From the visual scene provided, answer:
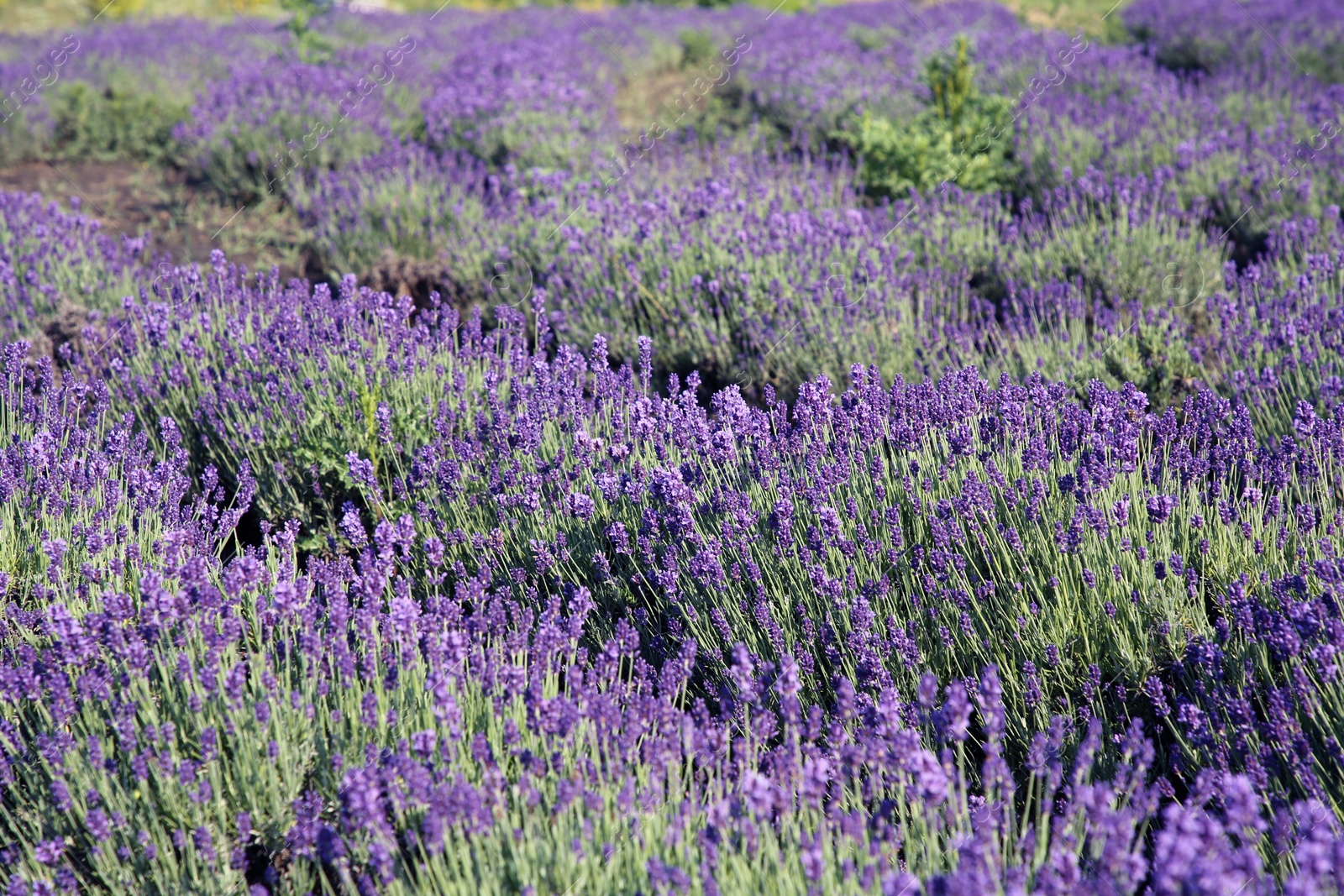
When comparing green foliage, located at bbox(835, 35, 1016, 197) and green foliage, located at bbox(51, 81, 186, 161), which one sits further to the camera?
green foliage, located at bbox(51, 81, 186, 161)

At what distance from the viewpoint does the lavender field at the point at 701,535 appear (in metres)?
1.55

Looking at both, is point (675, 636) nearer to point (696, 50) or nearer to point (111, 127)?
point (111, 127)

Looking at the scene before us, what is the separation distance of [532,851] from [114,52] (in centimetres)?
1076

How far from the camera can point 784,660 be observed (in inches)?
64.8

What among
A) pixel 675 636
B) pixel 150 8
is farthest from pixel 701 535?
pixel 150 8

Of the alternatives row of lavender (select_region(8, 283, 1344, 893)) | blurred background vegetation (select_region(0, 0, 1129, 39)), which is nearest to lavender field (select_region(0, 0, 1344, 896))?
row of lavender (select_region(8, 283, 1344, 893))

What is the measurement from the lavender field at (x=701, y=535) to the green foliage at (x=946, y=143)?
4 centimetres

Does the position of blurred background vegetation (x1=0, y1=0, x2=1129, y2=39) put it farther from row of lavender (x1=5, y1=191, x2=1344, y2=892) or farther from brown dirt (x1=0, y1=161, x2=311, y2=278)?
row of lavender (x1=5, y1=191, x2=1344, y2=892)

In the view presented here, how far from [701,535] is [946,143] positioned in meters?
4.02

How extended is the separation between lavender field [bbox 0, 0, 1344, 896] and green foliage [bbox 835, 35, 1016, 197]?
0.13 ft

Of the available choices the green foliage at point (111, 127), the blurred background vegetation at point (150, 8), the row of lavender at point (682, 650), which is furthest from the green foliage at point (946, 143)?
the blurred background vegetation at point (150, 8)

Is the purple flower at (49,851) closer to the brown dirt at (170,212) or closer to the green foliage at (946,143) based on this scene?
the brown dirt at (170,212)

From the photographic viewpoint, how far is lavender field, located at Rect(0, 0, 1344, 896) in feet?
5.08

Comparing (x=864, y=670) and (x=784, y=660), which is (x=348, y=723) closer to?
(x=784, y=660)
